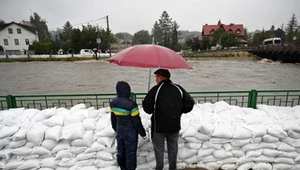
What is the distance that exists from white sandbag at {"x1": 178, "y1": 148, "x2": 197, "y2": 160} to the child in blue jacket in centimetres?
62

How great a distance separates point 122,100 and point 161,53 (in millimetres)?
615

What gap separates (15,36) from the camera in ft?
123

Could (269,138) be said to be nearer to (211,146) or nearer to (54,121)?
(211,146)

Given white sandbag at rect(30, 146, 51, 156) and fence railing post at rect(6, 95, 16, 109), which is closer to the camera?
white sandbag at rect(30, 146, 51, 156)

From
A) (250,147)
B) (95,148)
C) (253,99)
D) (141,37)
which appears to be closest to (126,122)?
(95,148)

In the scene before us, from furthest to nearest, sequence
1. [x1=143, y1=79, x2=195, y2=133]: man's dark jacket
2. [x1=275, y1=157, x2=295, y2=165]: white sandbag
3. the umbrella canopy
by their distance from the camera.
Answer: [x1=275, y1=157, x2=295, y2=165]: white sandbag
[x1=143, y1=79, x2=195, y2=133]: man's dark jacket
the umbrella canopy

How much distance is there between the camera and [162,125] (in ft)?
6.16

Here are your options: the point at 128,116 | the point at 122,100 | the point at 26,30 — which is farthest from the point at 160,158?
the point at 26,30

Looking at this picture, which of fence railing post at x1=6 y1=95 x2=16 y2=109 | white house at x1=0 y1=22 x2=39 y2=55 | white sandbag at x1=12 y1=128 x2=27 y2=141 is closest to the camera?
white sandbag at x1=12 y1=128 x2=27 y2=141

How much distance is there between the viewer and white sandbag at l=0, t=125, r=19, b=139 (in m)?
2.19

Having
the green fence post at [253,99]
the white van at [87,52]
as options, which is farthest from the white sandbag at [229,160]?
the white van at [87,52]

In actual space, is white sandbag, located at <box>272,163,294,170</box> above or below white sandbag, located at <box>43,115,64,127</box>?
below

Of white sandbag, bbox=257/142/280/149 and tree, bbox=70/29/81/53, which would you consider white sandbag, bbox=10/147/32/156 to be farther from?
tree, bbox=70/29/81/53

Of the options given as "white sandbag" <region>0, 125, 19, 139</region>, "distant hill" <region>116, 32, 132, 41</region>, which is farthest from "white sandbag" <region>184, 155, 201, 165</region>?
"distant hill" <region>116, 32, 132, 41</region>
